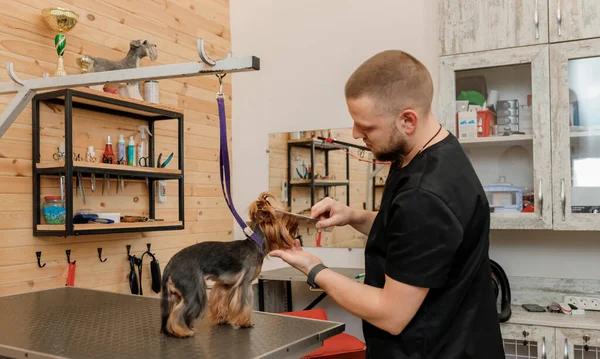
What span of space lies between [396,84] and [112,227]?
1.79 meters

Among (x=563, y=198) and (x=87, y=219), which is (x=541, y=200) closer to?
(x=563, y=198)

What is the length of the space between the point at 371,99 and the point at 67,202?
65.2 inches

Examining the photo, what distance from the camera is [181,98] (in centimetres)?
343

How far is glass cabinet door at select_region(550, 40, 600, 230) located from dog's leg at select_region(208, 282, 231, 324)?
5.82 ft

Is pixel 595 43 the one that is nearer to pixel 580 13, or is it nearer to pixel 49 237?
pixel 580 13

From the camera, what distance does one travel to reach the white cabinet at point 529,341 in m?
2.60

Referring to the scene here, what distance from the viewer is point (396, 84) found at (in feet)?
4.15

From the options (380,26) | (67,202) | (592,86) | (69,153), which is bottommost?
(67,202)

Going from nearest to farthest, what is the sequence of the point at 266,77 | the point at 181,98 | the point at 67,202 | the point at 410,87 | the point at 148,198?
the point at 410,87 → the point at 67,202 → the point at 148,198 → the point at 181,98 → the point at 266,77

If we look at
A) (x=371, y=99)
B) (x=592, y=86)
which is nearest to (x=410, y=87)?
(x=371, y=99)

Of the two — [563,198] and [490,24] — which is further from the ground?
[490,24]

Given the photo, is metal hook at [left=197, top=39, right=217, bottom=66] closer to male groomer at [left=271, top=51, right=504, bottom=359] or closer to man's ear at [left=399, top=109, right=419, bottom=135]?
male groomer at [left=271, top=51, right=504, bottom=359]

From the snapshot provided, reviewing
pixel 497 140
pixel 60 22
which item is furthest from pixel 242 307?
pixel 497 140

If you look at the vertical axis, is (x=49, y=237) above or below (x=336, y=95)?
below
